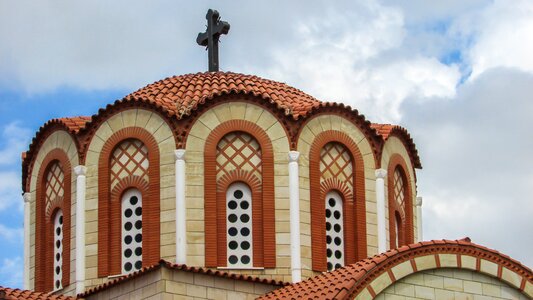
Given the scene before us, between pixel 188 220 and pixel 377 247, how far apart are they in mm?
4229

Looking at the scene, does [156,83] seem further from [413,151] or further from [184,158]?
[413,151]

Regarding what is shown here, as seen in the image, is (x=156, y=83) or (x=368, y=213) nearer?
(x=368, y=213)

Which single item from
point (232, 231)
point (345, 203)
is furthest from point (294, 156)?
point (232, 231)

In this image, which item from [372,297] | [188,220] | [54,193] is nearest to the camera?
[372,297]

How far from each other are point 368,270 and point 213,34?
1048 centimetres

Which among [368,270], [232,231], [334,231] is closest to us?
[368,270]

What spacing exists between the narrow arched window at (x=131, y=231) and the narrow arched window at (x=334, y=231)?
13.0 ft

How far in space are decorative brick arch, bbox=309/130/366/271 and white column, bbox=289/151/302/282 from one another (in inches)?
16.6

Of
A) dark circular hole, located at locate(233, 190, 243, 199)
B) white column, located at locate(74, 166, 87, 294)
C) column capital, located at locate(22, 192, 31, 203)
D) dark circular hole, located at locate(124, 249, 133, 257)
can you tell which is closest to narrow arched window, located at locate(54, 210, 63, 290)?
white column, located at locate(74, 166, 87, 294)

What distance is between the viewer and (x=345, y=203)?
31875 mm

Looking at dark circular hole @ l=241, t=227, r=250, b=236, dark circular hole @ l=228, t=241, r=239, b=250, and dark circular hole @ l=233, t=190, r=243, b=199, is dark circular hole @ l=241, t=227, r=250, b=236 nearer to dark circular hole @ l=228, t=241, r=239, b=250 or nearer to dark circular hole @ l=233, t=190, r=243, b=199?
dark circular hole @ l=228, t=241, r=239, b=250

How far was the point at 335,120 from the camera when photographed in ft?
106

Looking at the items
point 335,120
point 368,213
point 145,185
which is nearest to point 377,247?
point 368,213

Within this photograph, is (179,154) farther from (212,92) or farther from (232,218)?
(212,92)
